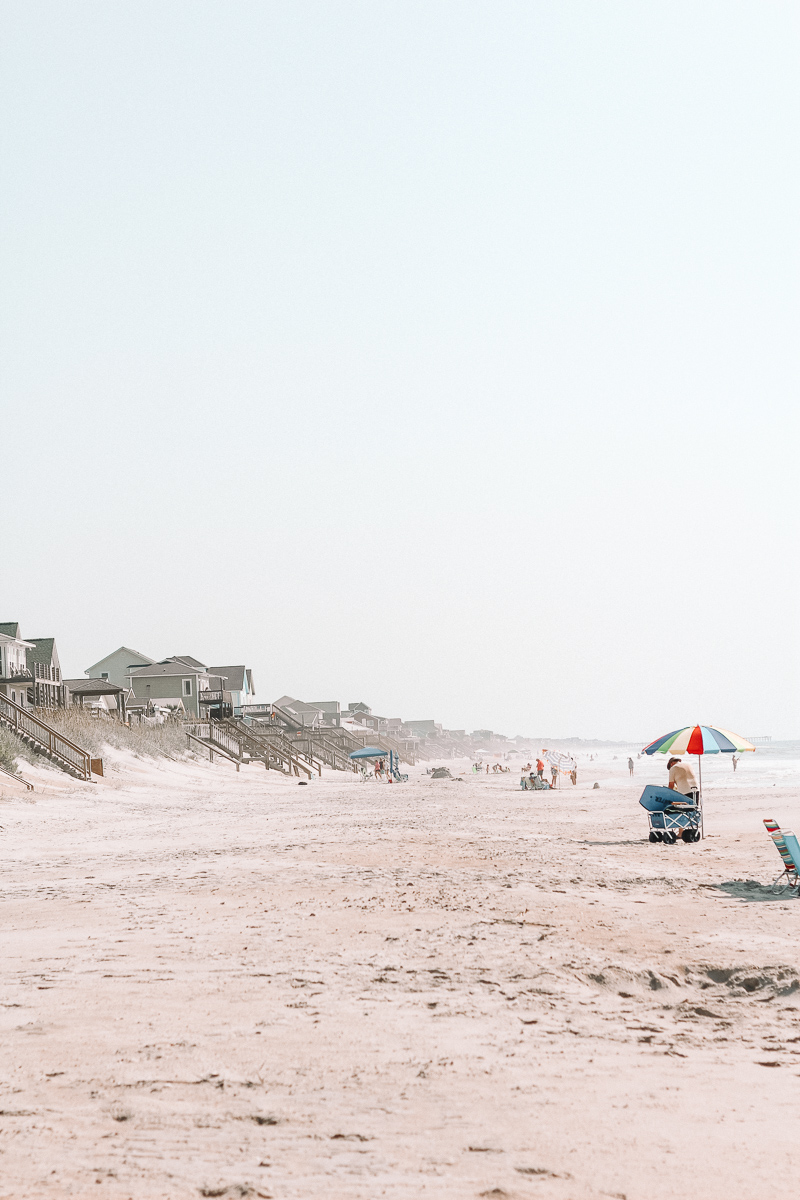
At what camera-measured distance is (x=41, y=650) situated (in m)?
64.0

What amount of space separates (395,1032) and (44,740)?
28090mm

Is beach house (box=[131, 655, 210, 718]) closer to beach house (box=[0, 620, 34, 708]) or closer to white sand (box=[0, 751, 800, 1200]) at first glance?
beach house (box=[0, 620, 34, 708])

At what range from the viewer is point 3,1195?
3.98m

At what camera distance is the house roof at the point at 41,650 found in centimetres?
6278

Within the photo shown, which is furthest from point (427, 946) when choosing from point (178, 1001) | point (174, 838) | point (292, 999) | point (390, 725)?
point (390, 725)

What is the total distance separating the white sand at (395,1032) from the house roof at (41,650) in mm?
52003

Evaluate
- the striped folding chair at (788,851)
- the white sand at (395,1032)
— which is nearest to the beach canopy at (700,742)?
the white sand at (395,1032)

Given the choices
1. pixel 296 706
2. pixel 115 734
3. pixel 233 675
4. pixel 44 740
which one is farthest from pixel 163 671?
pixel 44 740

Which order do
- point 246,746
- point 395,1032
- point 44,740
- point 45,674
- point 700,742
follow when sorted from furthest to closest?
point 45,674 → point 246,746 → point 44,740 → point 700,742 → point 395,1032

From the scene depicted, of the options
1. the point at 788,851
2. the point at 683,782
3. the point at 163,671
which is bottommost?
the point at 788,851

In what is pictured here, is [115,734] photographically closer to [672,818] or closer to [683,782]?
[683,782]

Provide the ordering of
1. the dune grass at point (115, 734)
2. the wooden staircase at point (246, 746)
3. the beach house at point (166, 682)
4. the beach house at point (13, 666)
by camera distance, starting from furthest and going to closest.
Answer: the beach house at point (166, 682) → the beach house at point (13, 666) → the wooden staircase at point (246, 746) → the dune grass at point (115, 734)

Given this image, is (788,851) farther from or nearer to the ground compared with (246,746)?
farther from the ground

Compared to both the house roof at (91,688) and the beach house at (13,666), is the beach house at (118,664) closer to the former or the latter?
the house roof at (91,688)
